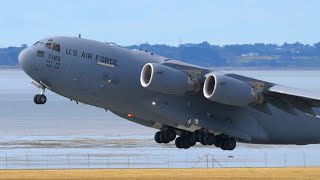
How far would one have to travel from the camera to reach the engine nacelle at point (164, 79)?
185 feet

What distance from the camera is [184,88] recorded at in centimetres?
5706

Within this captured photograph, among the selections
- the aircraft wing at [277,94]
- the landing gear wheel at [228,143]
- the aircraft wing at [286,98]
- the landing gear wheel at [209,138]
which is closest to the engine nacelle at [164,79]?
the aircraft wing at [277,94]

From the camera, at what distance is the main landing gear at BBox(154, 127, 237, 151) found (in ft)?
195

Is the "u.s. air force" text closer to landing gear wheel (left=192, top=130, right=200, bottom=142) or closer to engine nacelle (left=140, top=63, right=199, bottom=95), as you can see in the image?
engine nacelle (left=140, top=63, right=199, bottom=95)

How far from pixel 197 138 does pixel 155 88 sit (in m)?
→ 5.16

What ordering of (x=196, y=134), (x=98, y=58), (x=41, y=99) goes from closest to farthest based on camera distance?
1. (x=98, y=58)
2. (x=41, y=99)
3. (x=196, y=134)

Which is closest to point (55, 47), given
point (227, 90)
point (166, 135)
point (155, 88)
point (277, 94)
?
point (155, 88)

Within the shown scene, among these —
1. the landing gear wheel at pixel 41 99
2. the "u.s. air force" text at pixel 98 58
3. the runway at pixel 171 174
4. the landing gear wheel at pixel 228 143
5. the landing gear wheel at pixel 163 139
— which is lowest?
the runway at pixel 171 174

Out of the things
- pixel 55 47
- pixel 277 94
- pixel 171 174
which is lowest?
pixel 171 174

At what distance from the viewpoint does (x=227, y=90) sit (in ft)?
187

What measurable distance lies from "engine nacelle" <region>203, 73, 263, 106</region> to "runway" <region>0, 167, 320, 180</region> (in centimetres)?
1934

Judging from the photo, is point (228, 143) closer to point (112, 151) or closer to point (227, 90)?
point (227, 90)

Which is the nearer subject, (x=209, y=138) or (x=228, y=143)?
(x=209, y=138)

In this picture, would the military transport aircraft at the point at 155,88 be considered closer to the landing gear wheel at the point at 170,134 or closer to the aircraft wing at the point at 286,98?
the aircraft wing at the point at 286,98
